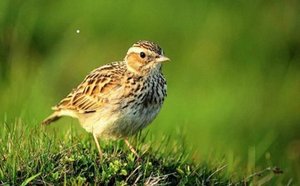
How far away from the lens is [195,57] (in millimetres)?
13125

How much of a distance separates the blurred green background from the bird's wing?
156cm

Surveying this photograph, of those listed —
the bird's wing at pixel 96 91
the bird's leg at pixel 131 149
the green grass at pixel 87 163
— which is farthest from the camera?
the bird's wing at pixel 96 91

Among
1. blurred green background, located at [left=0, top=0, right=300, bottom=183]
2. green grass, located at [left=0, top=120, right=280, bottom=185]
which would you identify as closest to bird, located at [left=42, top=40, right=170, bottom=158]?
green grass, located at [left=0, top=120, right=280, bottom=185]

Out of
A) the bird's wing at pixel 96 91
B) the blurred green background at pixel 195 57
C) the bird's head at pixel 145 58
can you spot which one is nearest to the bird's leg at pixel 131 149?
the bird's wing at pixel 96 91

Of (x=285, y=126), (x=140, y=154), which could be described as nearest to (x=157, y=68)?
(x=140, y=154)

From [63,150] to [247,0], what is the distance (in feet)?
21.8

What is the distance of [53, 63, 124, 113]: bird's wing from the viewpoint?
9.16m

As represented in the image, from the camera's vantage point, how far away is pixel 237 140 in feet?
38.1

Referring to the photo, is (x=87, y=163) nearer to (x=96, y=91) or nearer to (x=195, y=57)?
(x=96, y=91)

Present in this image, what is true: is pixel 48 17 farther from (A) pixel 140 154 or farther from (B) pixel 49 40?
(A) pixel 140 154

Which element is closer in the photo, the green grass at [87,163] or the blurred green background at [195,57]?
the green grass at [87,163]

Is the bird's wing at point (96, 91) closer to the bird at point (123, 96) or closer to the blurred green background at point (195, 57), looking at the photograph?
the bird at point (123, 96)

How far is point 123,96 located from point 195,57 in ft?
13.7

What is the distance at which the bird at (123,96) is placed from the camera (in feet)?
29.1
